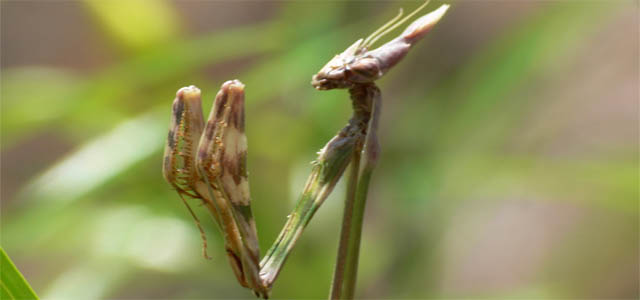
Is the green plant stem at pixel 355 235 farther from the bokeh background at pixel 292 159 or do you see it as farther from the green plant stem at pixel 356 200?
the bokeh background at pixel 292 159

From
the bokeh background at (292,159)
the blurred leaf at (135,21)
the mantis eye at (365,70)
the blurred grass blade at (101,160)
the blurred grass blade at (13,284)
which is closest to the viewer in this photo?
the blurred grass blade at (13,284)

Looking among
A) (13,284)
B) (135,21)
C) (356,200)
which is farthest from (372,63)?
(135,21)

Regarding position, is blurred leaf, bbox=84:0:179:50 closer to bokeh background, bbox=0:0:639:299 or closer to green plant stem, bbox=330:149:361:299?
bokeh background, bbox=0:0:639:299

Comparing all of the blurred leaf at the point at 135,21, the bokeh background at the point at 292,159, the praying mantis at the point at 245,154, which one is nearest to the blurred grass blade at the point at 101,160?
the bokeh background at the point at 292,159

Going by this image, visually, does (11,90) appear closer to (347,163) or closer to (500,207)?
(347,163)

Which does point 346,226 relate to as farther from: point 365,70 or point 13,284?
point 13,284

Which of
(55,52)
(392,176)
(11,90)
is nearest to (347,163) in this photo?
(392,176)

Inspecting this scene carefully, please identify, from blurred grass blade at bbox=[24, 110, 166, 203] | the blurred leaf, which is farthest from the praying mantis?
the blurred leaf

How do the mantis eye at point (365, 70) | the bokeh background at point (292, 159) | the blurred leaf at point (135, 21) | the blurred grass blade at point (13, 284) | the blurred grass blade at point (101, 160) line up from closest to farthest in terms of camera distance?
the blurred grass blade at point (13, 284)
the mantis eye at point (365, 70)
the blurred grass blade at point (101, 160)
the bokeh background at point (292, 159)
the blurred leaf at point (135, 21)
